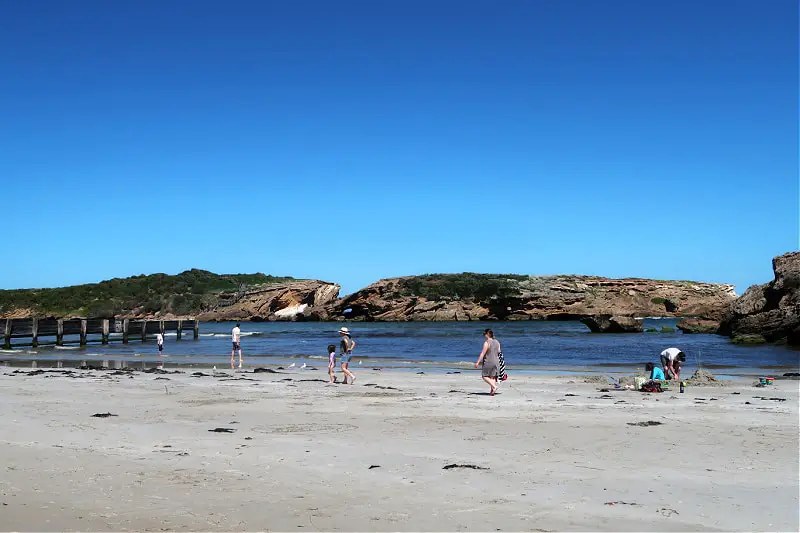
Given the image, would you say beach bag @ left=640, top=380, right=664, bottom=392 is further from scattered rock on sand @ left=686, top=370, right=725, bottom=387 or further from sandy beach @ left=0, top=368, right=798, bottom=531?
scattered rock on sand @ left=686, top=370, right=725, bottom=387

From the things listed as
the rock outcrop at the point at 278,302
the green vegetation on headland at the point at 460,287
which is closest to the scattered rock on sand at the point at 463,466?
the green vegetation on headland at the point at 460,287

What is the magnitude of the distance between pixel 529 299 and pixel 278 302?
164ft

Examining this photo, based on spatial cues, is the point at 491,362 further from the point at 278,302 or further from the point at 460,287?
the point at 278,302

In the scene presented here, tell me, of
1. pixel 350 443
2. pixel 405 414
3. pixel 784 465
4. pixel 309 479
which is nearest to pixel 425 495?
pixel 309 479

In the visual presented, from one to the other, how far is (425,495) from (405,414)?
5.56m

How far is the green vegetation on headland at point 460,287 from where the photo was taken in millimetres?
126125

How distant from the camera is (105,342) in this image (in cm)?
4462

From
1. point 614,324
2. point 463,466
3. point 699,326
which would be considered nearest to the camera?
point 463,466

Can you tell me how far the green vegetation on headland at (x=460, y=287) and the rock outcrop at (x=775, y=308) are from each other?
76876mm

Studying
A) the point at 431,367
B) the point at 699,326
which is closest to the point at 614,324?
the point at 699,326

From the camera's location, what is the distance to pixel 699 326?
198ft

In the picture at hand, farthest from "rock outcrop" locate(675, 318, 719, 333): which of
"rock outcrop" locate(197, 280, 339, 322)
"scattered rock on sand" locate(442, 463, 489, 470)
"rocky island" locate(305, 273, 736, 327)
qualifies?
"rock outcrop" locate(197, 280, 339, 322)

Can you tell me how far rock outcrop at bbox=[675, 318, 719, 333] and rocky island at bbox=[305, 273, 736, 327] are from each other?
49001mm

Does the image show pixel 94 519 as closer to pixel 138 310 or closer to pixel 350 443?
pixel 350 443
